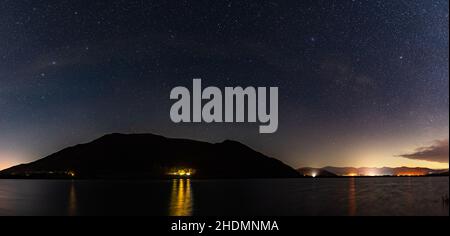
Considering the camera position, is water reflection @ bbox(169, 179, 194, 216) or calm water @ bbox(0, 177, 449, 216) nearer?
water reflection @ bbox(169, 179, 194, 216)

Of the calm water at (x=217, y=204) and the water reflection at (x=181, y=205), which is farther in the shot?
the calm water at (x=217, y=204)

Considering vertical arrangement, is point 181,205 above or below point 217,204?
above

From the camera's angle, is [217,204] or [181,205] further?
[217,204]
